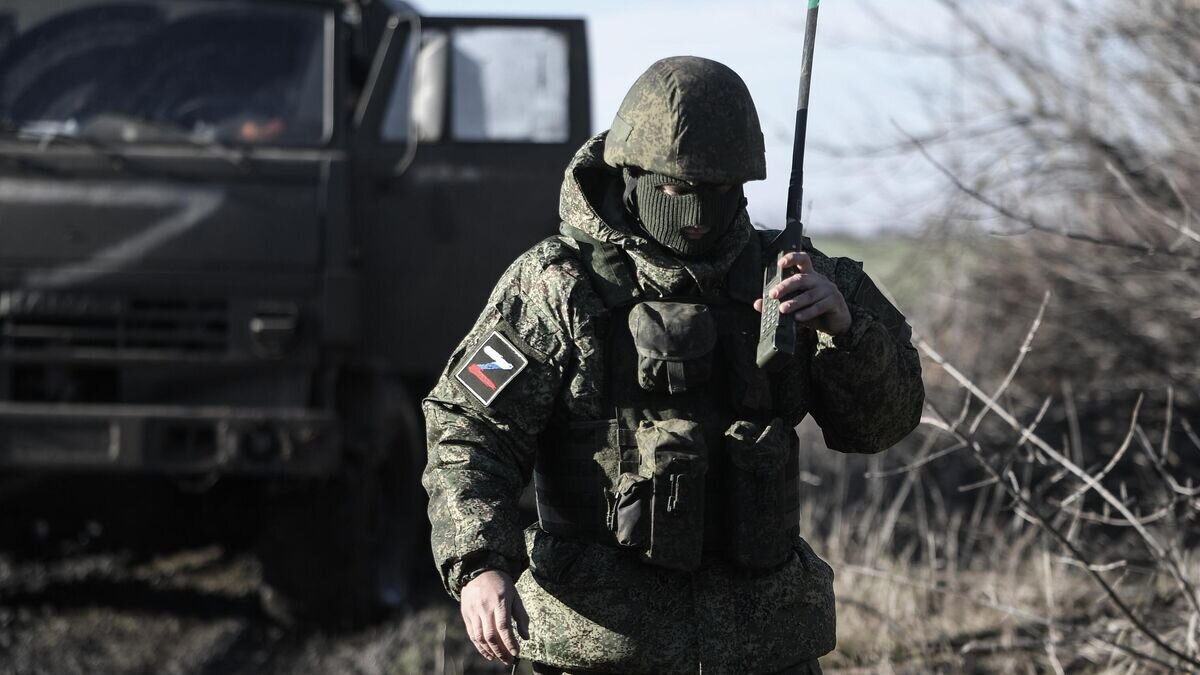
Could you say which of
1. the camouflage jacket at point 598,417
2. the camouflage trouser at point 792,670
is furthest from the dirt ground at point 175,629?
the camouflage jacket at point 598,417

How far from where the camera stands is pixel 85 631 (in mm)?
5703

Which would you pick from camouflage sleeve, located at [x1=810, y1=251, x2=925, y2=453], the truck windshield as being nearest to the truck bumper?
the truck windshield

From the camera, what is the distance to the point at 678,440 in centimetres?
248

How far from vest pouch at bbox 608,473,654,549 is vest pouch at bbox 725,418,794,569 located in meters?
0.15

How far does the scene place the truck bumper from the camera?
205 inches

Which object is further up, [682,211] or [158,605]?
[682,211]

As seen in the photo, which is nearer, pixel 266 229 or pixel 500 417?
pixel 500 417

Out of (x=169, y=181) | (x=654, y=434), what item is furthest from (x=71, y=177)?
(x=654, y=434)

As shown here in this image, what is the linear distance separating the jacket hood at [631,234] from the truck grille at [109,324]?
2941mm

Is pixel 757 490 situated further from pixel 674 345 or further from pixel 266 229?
pixel 266 229

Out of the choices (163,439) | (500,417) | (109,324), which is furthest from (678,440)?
(109,324)

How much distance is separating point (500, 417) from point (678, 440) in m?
0.30

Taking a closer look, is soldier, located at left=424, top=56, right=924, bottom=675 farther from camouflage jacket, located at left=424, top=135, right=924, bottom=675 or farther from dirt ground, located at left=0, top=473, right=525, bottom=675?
dirt ground, located at left=0, top=473, right=525, bottom=675

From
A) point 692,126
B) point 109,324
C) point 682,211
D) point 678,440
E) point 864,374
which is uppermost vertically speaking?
point 692,126
